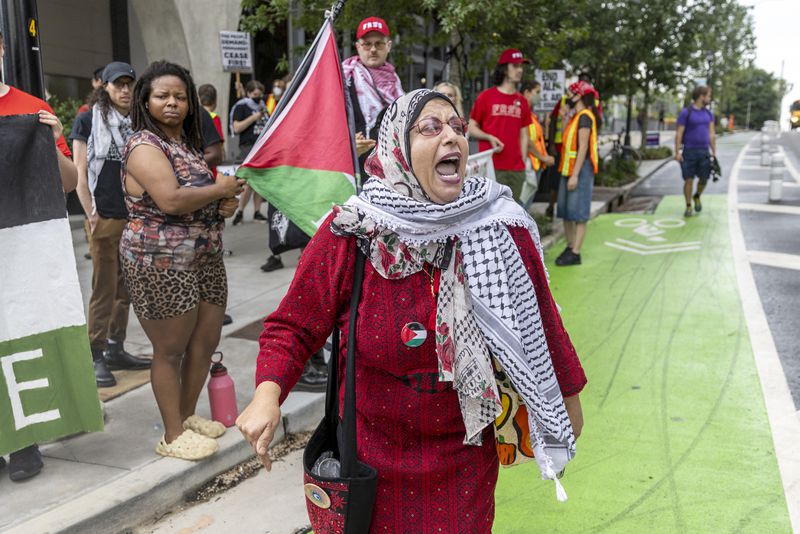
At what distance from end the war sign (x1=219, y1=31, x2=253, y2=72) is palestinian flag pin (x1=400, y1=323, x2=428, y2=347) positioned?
10197 mm

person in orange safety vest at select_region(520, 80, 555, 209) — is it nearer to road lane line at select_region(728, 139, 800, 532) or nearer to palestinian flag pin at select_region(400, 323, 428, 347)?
road lane line at select_region(728, 139, 800, 532)

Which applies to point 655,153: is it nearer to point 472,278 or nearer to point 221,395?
point 221,395

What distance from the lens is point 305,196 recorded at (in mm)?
4238

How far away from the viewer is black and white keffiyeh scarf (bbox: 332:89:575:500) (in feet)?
6.63

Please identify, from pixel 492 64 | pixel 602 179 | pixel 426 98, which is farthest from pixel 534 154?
pixel 602 179

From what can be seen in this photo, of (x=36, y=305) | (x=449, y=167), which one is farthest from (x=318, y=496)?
(x=36, y=305)

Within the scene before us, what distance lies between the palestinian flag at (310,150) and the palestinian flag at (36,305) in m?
1.04

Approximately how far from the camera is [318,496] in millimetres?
2088

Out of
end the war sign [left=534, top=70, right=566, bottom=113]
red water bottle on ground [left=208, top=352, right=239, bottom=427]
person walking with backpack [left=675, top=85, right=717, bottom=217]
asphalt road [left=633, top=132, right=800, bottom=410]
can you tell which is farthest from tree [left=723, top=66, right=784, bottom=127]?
red water bottle on ground [left=208, top=352, right=239, bottom=427]

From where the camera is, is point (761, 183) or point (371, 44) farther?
point (761, 183)

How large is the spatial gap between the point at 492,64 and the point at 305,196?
7.03 metres

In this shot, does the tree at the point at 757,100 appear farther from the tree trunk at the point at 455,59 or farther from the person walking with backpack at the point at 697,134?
the tree trunk at the point at 455,59

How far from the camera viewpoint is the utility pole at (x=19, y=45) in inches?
156

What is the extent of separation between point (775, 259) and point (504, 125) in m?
3.75
